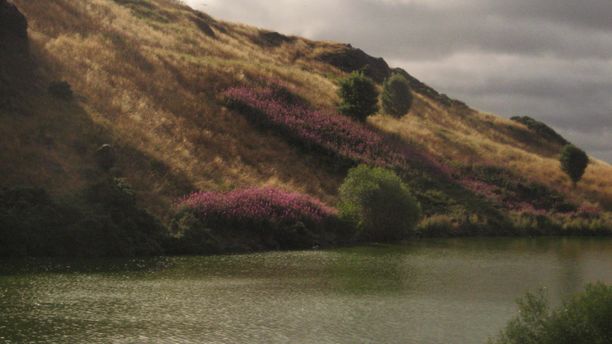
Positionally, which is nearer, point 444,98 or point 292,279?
point 292,279

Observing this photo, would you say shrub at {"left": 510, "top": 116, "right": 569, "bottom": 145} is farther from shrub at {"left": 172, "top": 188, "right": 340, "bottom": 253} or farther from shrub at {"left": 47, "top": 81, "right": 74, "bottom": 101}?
shrub at {"left": 47, "top": 81, "right": 74, "bottom": 101}

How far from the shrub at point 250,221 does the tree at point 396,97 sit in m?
41.6

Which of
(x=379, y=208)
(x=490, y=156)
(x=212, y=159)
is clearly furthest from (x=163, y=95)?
(x=490, y=156)

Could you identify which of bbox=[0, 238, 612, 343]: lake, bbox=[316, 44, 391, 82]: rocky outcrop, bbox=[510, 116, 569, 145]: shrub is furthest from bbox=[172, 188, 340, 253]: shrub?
bbox=[510, 116, 569, 145]: shrub

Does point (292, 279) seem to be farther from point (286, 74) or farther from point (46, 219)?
point (286, 74)

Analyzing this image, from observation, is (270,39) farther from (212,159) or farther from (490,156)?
(212,159)

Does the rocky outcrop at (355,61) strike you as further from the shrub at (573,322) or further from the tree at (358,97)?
the shrub at (573,322)

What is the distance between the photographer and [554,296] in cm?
2139

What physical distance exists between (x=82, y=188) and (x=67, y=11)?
3311 centimetres

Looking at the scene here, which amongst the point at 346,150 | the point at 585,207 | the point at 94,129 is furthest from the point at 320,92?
the point at 94,129

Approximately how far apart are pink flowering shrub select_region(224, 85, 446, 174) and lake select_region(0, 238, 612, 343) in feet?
70.1

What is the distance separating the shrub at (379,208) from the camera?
36094 millimetres

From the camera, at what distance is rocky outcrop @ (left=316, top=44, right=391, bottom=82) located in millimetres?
97931

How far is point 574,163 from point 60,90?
50.6 m
